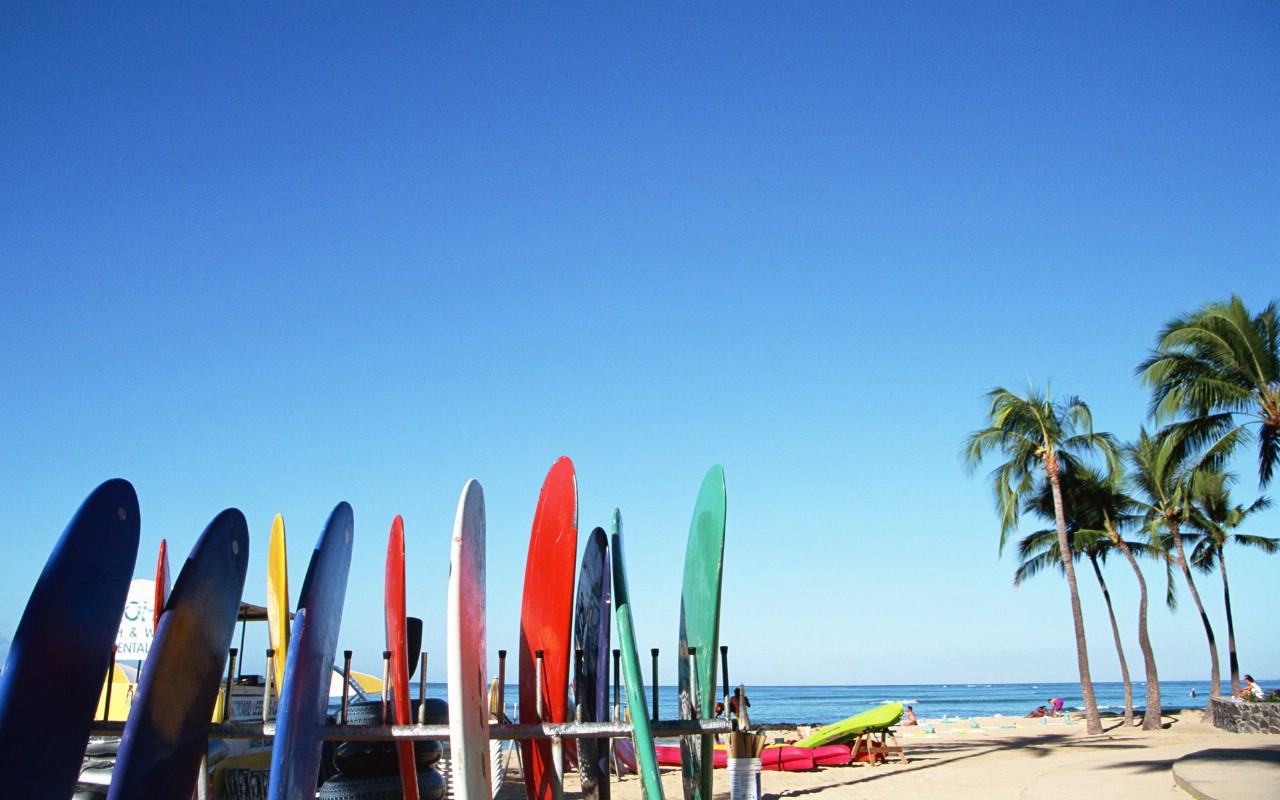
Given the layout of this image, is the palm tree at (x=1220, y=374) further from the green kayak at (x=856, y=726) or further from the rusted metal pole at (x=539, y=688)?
the rusted metal pole at (x=539, y=688)

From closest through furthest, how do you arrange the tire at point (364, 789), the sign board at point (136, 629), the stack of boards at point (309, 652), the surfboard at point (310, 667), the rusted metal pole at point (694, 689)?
the stack of boards at point (309, 652) < the surfboard at point (310, 667) < the rusted metal pole at point (694, 689) < the tire at point (364, 789) < the sign board at point (136, 629)

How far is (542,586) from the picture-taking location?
429 centimetres

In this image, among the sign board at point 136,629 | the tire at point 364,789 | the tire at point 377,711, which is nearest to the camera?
the tire at point 377,711

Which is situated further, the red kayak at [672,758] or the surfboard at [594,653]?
the red kayak at [672,758]

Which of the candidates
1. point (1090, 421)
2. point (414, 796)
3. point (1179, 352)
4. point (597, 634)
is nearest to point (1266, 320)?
point (1179, 352)

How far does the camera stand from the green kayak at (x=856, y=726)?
48.4 ft

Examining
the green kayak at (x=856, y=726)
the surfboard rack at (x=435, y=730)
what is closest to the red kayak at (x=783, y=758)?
the green kayak at (x=856, y=726)

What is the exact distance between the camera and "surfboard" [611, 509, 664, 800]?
11.5ft

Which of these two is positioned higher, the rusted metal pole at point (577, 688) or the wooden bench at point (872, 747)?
the rusted metal pole at point (577, 688)

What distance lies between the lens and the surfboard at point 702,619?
4078mm

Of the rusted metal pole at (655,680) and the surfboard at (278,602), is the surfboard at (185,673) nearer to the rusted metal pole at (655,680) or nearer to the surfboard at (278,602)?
the surfboard at (278,602)

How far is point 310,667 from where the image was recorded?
3.70 meters

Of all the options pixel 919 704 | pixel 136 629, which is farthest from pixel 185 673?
pixel 919 704

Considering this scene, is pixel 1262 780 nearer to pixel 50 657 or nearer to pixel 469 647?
pixel 469 647
